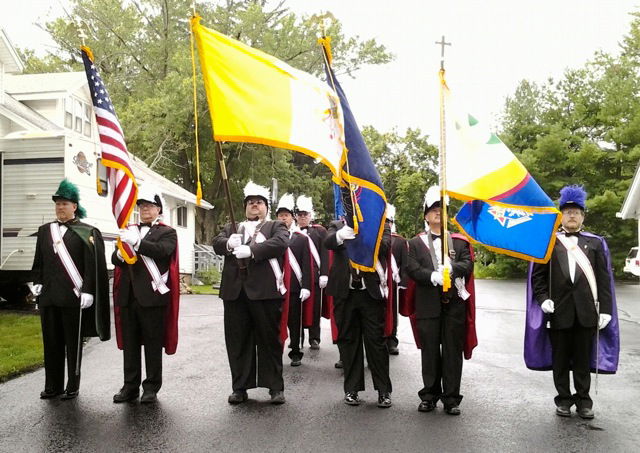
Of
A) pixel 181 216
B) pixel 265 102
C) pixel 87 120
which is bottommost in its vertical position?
pixel 181 216

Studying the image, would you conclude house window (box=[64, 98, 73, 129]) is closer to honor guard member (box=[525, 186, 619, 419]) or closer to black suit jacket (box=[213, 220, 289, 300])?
black suit jacket (box=[213, 220, 289, 300])

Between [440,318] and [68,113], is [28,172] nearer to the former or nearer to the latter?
[68,113]

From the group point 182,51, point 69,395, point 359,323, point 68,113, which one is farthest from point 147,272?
point 182,51

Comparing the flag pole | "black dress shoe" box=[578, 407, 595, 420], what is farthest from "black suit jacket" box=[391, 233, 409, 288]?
"black dress shoe" box=[578, 407, 595, 420]

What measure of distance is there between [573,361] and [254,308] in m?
3.06

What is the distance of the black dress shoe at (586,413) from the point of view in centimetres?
565

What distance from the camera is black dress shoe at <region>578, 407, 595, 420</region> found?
5.65 metres

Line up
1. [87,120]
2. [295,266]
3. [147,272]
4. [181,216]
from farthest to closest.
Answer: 1. [181,216]
2. [87,120]
3. [295,266]
4. [147,272]

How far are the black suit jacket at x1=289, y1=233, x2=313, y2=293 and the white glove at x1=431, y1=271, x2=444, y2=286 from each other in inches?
128

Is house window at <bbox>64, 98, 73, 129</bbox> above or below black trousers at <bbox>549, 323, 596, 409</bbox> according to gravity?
above

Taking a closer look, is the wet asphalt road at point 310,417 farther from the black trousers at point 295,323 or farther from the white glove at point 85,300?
the white glove at point 85,300

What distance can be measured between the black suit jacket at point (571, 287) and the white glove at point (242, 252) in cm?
→ 275

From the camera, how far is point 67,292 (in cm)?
631

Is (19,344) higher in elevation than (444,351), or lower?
lower
